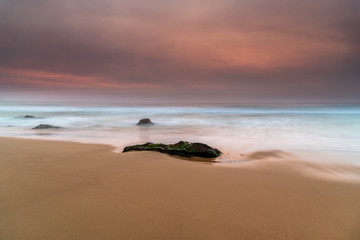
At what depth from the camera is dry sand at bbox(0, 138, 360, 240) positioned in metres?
1.99

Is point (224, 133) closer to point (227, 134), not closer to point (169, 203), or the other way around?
point (227, 134)

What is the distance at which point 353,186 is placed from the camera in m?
3.32

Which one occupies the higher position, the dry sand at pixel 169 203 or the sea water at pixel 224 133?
the sea water at pixel 224 133

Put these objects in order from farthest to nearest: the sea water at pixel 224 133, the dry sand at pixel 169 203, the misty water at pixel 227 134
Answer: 1. the sea water at pixel 224 133
2. the misty water at pixel 227 134
3. the dry sand at pixel 169 203

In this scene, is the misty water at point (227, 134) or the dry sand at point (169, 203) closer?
the dry sand at point (169, 203)

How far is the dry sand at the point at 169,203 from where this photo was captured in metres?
1.99

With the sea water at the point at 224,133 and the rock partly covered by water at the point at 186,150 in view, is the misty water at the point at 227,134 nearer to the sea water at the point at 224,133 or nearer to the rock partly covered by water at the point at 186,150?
the sea water at the point at 224,133

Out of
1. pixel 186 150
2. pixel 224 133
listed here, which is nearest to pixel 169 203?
pixel 186 150

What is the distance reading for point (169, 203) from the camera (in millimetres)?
2516

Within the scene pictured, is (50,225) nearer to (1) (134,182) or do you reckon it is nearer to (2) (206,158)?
(1) (134,182)

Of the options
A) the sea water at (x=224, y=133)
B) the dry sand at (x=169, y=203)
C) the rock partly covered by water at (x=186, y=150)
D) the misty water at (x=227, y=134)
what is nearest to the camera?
the dry sand at (x=169, y=203)

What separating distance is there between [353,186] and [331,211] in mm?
1331

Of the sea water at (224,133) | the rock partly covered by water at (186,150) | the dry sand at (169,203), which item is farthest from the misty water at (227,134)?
the dry sand at (169,203)

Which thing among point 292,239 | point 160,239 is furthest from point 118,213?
point 292,239
